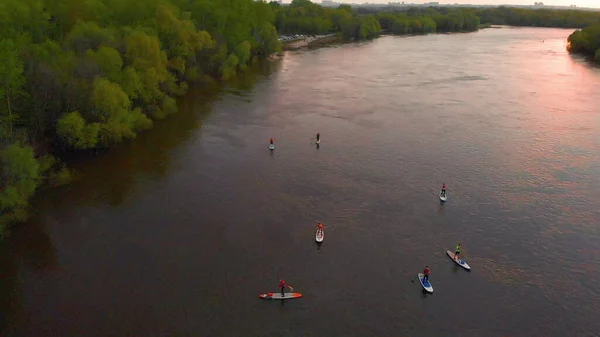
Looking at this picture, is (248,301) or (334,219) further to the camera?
(334,219)

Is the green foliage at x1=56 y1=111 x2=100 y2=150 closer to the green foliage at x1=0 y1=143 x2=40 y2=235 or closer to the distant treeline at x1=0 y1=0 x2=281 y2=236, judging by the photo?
the distant treeline at x1=0 y1=0 x2=281 y2=236

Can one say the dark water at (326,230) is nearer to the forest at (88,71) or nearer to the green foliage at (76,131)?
the green foliage at (76,131)

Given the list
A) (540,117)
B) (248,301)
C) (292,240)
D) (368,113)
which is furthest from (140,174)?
(540,117)

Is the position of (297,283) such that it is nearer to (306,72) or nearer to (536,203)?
(536,203)

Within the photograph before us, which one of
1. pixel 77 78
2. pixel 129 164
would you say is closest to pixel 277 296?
pixel 129 164

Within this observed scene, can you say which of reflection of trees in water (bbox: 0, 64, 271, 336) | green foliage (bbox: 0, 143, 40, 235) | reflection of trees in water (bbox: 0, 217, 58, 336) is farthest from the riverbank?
reflection of trees in water (bbox: 0, 217, 58, 336)

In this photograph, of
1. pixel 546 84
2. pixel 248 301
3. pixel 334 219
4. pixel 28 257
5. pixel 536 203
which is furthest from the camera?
pixel 546 84

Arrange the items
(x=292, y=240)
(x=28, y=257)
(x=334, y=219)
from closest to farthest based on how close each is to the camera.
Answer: (x=28, y=257), (x=292, y=240), (x=334, y=219)
